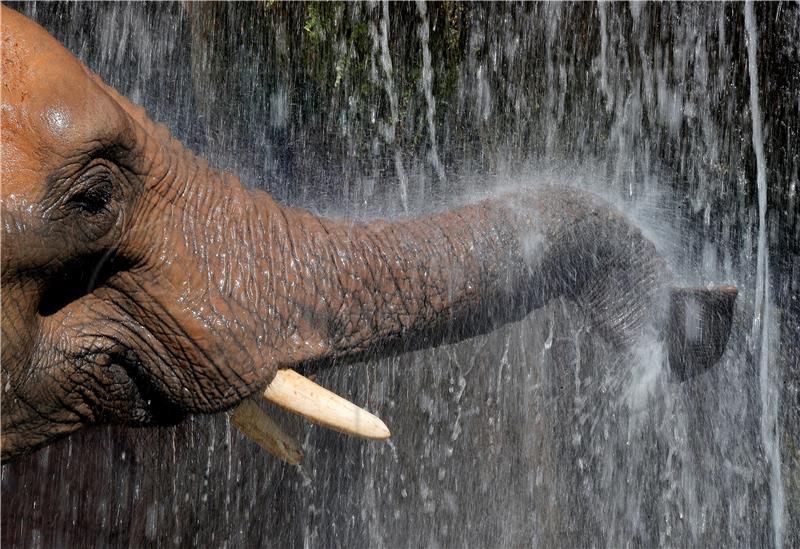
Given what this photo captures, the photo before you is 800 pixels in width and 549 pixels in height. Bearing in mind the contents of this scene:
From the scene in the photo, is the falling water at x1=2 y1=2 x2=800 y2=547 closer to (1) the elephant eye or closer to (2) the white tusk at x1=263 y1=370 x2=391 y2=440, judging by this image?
(2) the white tusk at x1=263 y1=370 x2=391 y2=440

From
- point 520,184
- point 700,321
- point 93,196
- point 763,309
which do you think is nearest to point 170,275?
point 93,196

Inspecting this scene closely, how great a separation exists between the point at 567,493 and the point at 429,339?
7.88ft

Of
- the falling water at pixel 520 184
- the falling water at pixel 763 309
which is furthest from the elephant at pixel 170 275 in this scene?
the falling water at pixel 763 309

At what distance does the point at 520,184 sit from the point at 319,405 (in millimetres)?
2632

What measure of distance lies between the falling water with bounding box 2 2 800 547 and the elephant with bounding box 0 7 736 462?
1.65 meters

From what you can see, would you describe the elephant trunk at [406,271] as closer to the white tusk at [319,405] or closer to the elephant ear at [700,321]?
the white tusk at [319,405]

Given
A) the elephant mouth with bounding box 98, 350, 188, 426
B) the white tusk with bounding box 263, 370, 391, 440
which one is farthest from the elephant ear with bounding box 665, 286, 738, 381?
the elephant mouth with bounding box 98, 350, 188, 426

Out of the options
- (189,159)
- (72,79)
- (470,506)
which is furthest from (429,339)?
(470,506)

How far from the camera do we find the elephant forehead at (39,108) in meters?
1.54

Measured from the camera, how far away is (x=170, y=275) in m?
1.76

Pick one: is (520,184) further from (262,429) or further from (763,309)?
(262,429)

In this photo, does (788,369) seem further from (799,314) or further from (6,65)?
(6,65)

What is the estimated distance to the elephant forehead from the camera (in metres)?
1.54

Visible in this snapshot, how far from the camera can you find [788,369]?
4.19m
